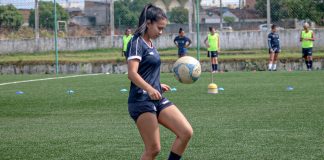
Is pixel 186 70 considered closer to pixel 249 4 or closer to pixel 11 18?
pixel 249 4

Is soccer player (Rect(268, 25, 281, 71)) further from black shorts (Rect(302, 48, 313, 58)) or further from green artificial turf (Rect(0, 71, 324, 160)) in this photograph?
green artificial turf (Rect(0, 71, 324, 160))

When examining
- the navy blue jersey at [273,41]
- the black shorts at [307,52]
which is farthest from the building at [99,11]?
the black shorts at [307,52]

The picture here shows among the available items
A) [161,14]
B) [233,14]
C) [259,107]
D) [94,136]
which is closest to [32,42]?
[233,14]

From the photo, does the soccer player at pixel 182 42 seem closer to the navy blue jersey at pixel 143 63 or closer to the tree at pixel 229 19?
the tree at pixel 229 19

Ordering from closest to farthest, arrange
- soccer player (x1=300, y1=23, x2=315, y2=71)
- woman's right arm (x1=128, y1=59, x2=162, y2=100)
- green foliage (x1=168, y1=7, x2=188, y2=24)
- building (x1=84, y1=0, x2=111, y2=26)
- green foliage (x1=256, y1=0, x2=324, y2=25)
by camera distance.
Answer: woman's right arm (x1=128, y1=59, x2=162, y2=100)
soccer player (x1=300, y1=23, x2=315, y2=71)
green foliage (x1=256, y1=0, x2=324, y2=25)
green foliage (x1=168, y1=7, x2=188, y2=24)
building (x1=84, y1=0, x2=111, y2=26)

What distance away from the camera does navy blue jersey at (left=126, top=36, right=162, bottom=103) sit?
662 cm

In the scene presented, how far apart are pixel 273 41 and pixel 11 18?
18.7m

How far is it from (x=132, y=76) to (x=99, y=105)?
8.97 m

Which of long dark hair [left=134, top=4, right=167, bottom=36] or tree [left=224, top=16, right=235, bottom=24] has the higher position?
tree [left=224, top=16, right=235, bottom=24]

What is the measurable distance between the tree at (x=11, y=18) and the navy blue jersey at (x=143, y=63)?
34.0 m

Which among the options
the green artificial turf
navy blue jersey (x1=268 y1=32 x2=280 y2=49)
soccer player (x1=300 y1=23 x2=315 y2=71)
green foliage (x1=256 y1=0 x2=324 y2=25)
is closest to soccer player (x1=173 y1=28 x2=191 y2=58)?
navy blue jersey (x1=268 y1=32 x2=280 y2=49)

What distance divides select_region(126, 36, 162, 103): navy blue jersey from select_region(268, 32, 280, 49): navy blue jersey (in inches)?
904

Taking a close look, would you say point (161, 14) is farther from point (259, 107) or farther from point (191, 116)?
point (259, 107)

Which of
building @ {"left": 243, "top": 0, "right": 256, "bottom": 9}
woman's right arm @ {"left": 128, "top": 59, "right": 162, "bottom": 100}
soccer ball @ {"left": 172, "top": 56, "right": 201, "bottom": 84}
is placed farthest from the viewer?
building @ {"left": 243, "top": 0, "right": 256, "bottom": 9}
